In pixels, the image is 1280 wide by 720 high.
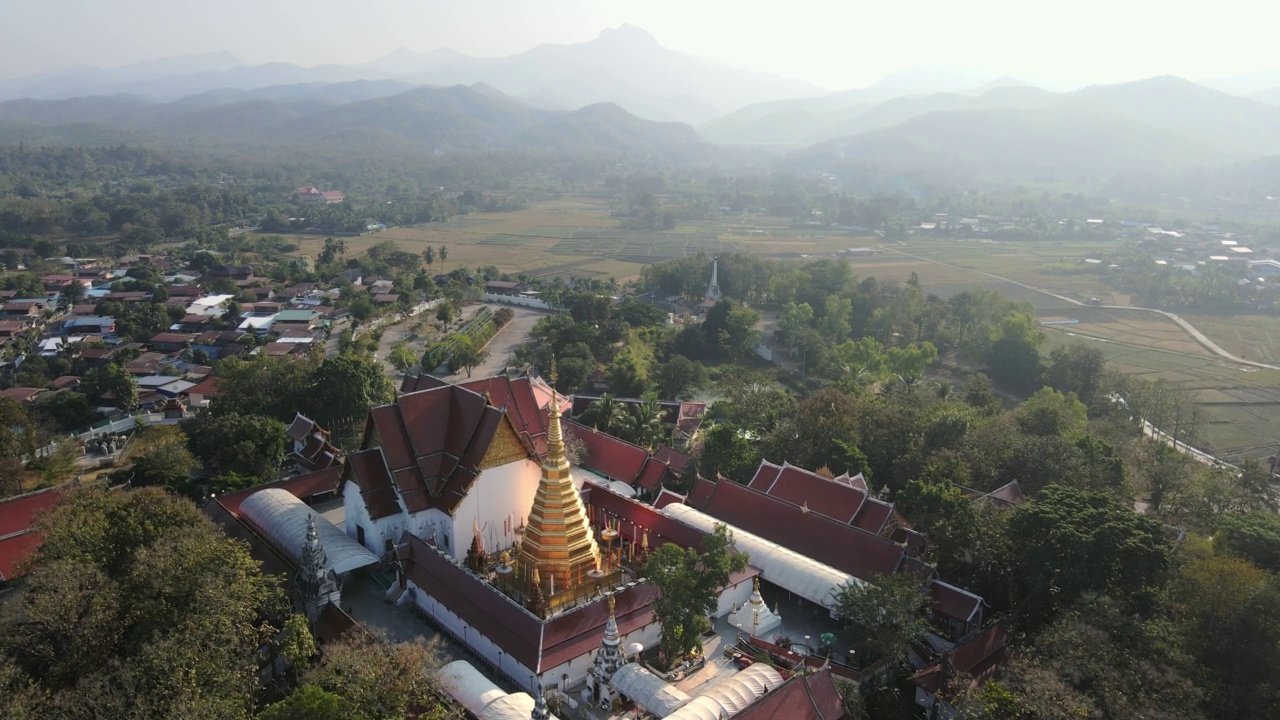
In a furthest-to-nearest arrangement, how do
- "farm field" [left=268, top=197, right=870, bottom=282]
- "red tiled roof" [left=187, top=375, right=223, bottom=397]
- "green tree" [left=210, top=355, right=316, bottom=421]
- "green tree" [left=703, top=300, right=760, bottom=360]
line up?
1. "farm field" [left=268, top=197, right=870, bottom=282]
2. "green tree" [left=703, top=300, right=760, bottom=360]
3. "red tiled roof" [left=187, top=375, right=223, bottom=397]
4. "green tree" [left=210, top=355, right=316, bottom=421]

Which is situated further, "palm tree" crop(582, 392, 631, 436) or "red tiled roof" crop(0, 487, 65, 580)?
"palm tree" crop(582, 392, 631, 436)

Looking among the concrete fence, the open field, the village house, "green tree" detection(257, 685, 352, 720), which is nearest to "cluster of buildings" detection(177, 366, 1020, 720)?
"green tree" detection(257, 685, 352, 720)

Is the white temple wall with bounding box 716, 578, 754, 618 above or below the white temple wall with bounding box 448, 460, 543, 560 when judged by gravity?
below

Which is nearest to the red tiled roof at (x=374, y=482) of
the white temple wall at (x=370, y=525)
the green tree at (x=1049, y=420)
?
the white temple wall at (x=370, y=525)

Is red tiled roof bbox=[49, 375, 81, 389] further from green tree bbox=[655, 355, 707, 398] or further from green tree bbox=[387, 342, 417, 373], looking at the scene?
green tree bbox=[655, 355, 707, 398]

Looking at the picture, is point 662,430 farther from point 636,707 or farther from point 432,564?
point 636,707

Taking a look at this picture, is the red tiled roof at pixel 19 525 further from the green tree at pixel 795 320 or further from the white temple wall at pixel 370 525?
the green tree at pixel 795 320
